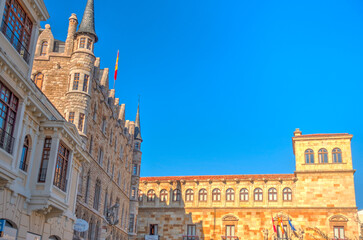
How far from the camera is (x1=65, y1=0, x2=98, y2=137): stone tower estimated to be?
33438 mm

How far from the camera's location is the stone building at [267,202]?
53.2m

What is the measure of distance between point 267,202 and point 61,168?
127 feet

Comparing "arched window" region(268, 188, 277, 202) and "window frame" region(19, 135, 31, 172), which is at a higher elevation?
"arched window" region(268, 188, 277, 202)

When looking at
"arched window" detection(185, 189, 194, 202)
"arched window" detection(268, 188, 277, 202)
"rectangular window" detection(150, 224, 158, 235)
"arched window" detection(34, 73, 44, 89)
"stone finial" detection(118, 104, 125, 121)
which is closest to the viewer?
"arched window" detection(34, 73, 44, 89)

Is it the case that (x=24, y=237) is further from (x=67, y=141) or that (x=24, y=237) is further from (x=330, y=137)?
(x=330, y=137)

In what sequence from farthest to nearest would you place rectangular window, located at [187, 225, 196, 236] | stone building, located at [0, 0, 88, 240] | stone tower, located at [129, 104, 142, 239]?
rectangular window, located at [187, 225, 196, 236], stone tower, located at [129, 104, 142, 239], stone building, located at [0, 0, 88, 240]

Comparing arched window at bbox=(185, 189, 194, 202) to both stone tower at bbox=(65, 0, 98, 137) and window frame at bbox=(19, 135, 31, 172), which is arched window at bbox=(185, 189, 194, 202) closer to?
stone tower at bbox=(65, 0, 98, 137)

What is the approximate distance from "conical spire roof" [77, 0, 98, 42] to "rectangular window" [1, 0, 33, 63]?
Answer: 50.8 ft

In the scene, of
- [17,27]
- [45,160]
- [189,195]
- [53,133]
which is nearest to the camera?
[17,27]

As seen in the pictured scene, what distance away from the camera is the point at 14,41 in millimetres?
18594

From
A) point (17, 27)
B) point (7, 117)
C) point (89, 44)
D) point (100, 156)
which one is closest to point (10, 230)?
point (7, 117)

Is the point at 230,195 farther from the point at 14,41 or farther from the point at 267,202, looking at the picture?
the point at 14,41

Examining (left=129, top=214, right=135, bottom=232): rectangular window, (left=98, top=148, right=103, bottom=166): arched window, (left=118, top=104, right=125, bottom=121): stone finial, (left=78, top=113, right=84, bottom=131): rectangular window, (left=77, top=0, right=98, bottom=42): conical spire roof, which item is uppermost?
(left=77, top=0, right=98, bottom=42): conical spire roof

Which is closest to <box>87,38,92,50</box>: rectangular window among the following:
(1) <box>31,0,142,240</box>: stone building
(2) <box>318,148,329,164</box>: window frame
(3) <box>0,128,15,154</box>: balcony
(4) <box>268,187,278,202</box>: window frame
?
(1) <box>31,0,142,240</box>: stone building
